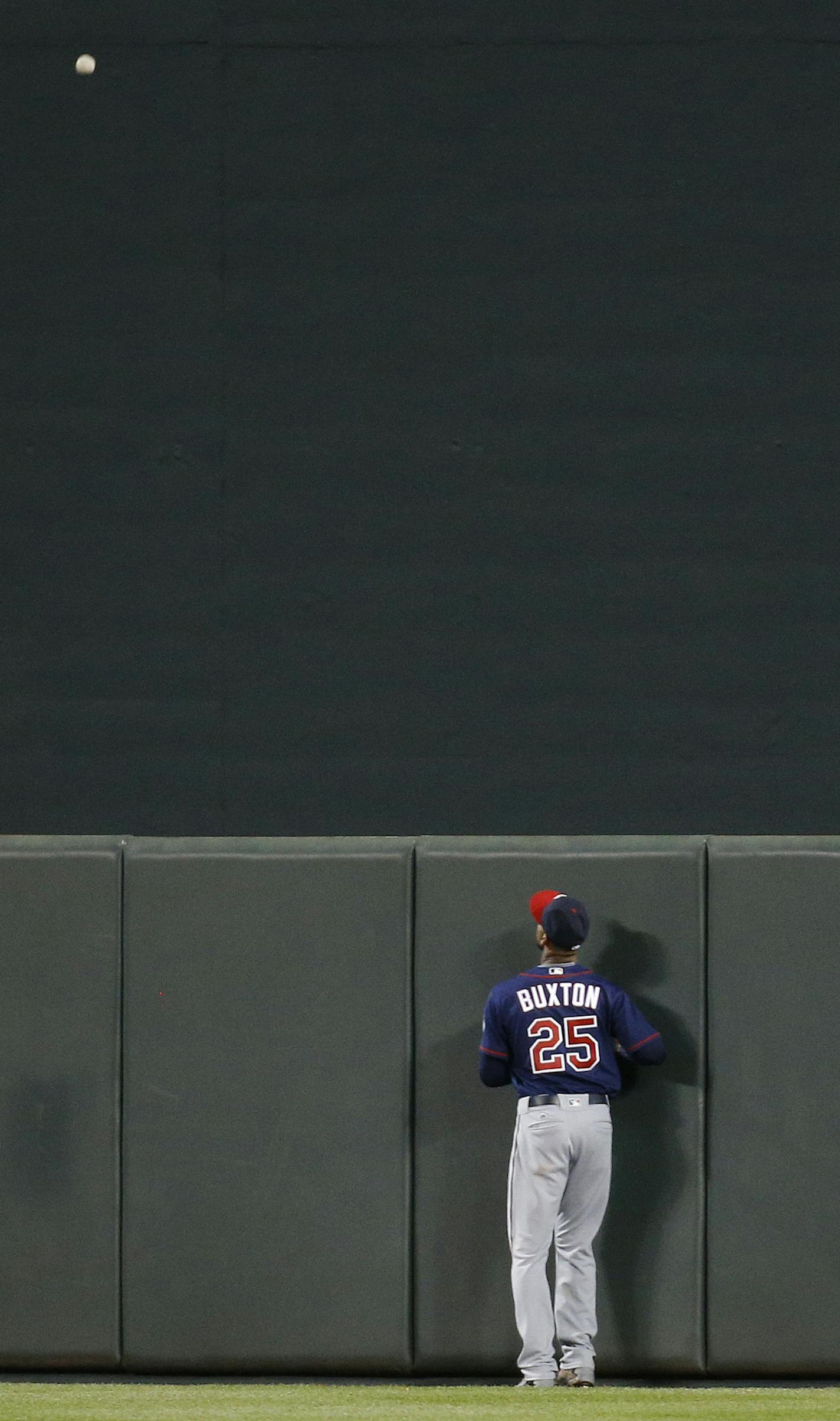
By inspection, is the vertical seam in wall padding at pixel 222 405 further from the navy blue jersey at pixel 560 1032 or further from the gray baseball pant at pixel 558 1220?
the gray baseball pant at pixel 558 1220

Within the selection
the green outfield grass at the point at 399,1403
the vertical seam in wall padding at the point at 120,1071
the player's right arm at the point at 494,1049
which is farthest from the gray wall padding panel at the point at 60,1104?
the player's right arm at the point at 494,1049

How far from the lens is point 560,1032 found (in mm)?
5371

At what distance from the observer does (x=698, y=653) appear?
300 inches

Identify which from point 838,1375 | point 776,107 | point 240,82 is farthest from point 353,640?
point 838,1375

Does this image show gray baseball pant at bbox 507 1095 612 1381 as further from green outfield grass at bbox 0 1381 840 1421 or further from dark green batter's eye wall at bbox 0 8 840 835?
dark green batter's eye wall at bbox 0 8 840 835

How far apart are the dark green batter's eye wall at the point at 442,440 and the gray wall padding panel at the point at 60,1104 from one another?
191 centimetres

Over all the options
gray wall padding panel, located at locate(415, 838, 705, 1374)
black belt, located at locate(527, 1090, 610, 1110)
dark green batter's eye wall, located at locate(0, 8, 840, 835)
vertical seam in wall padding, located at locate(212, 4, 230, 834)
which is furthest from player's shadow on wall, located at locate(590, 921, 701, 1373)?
vertical seam in wall padding, located at locate(212, 4, 230, 834)

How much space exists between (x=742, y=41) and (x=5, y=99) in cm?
365

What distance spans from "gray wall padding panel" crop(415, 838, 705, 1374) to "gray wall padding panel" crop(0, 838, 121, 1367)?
3.70ft

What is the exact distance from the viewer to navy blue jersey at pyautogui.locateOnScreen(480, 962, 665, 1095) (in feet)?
17.6

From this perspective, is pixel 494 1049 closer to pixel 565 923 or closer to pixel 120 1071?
pixel 565 923

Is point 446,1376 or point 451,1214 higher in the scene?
point 451,1214

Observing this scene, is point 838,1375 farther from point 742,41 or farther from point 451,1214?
point 742,41

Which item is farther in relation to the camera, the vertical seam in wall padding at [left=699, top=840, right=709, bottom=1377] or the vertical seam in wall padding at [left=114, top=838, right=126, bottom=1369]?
the vertical seam in wall padding at [left=114, top=838, right=126, bottom=1369]
